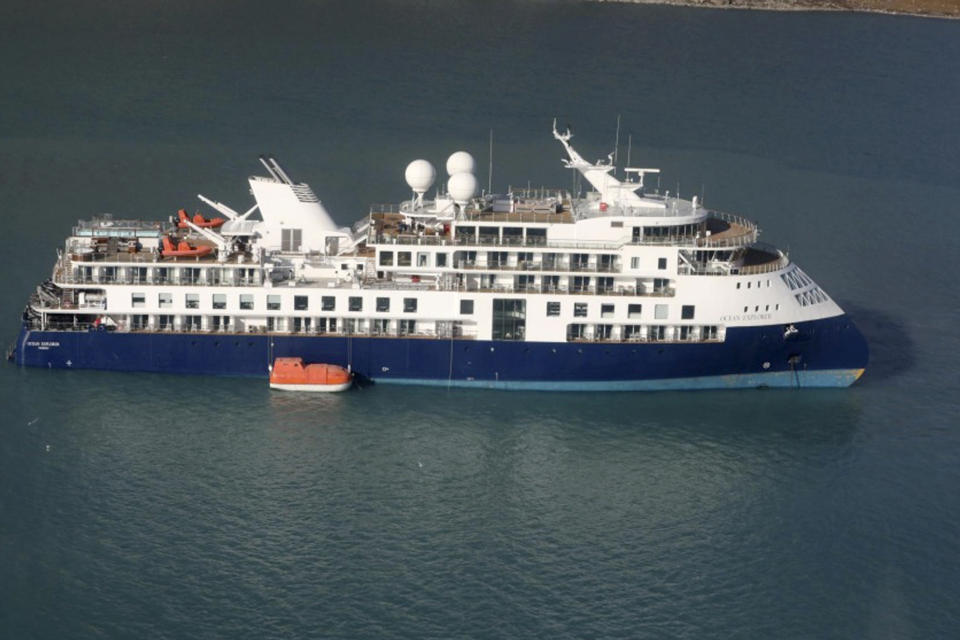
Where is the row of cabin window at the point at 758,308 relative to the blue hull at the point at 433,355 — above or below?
above

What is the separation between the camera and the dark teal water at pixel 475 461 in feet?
142

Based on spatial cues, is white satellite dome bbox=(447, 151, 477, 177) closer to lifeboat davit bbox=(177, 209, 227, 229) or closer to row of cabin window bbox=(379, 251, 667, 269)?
row of cabin window bbox=(379, 251, 667, 269)

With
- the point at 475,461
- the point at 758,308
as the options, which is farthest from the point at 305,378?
the point at 758,308

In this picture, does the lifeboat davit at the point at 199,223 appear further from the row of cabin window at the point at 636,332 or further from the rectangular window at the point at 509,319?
the row of cabin window at the point at 636,332

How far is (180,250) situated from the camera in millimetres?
59188

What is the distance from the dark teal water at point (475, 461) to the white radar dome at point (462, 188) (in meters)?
8.13

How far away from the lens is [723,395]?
58500mm

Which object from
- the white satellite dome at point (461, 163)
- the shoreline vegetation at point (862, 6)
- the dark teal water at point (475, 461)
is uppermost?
the shoreline vegetation at point (862, 6)

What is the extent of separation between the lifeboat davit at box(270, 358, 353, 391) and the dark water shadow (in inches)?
854

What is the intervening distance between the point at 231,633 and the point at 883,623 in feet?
63.8

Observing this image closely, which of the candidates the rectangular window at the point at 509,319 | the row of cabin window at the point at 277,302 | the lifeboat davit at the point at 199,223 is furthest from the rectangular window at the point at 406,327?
the lifeboat davit at the point at 199,223

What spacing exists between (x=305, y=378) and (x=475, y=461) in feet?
27.8

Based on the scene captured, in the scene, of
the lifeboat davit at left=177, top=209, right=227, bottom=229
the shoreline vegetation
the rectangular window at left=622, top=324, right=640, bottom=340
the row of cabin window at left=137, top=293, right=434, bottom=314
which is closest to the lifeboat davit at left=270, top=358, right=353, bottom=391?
the row of cabin window at left=137, top=293, right=434, bottom=314

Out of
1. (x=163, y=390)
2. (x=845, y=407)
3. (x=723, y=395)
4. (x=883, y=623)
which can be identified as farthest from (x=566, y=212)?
(x=883, y=623)
